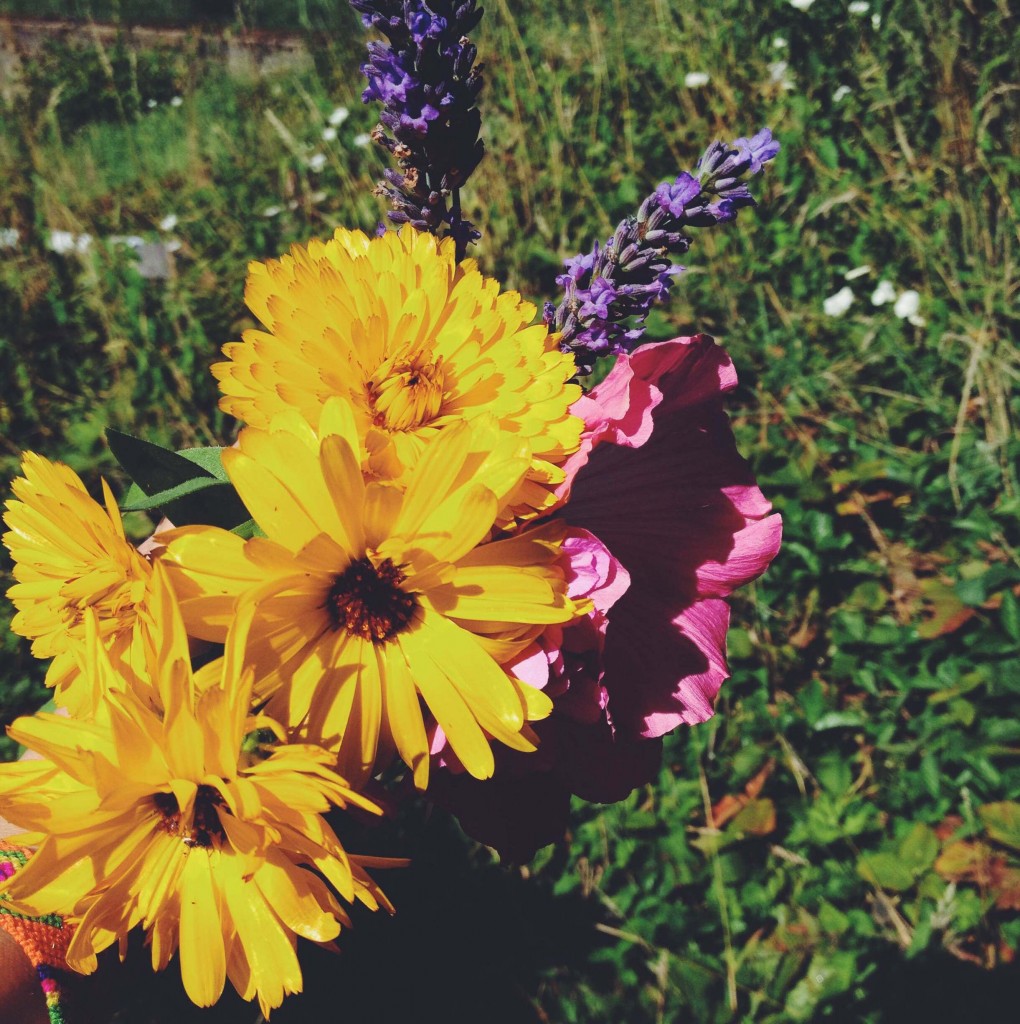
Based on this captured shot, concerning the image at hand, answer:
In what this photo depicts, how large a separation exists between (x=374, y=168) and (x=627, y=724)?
2.96 meters

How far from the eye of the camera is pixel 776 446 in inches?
80.7

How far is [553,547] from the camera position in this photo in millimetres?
471

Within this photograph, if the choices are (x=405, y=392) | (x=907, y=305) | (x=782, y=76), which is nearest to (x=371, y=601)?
(x=405, y=392)

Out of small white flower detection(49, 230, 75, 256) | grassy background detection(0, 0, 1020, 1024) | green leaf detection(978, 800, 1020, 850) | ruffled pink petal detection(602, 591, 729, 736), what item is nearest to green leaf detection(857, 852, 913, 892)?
Result: grassy background detection(0, 0, 1020, 1024)

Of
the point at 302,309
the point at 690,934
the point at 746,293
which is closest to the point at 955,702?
the point at 690,934

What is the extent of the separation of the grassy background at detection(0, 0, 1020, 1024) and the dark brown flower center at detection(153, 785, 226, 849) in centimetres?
44

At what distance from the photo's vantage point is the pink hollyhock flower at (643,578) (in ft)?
1.70

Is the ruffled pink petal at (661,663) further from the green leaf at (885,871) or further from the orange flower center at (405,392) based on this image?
the green leaf at (885,871)

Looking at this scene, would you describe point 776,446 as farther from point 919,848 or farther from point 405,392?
point 405,392

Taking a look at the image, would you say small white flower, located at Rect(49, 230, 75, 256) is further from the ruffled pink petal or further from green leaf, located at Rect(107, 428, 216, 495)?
the ruffled pink petal

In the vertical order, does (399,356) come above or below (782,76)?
above

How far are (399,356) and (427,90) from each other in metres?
0.17

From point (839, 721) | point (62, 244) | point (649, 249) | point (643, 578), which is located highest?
point (649, 249)

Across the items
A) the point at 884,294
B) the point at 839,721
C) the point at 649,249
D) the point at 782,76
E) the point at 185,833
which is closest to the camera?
the point at 185,833
